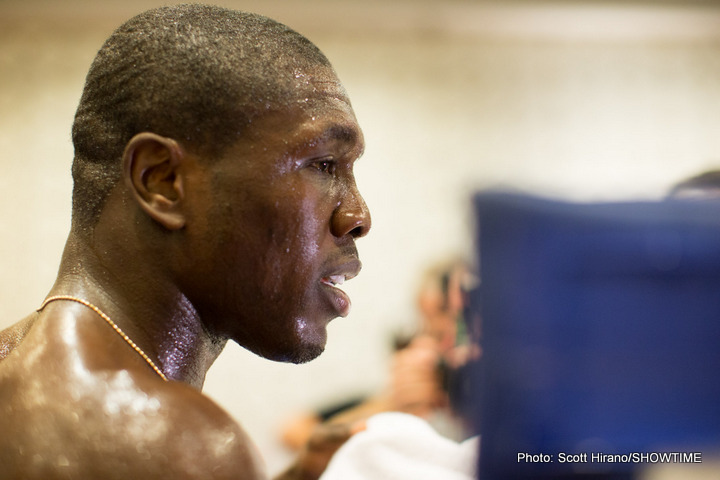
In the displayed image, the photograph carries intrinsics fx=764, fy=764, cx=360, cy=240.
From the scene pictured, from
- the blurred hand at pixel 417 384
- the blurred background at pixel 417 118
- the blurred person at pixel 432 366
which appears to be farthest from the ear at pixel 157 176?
the blurred background at pixel 417 118

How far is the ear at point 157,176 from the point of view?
1.08 meters

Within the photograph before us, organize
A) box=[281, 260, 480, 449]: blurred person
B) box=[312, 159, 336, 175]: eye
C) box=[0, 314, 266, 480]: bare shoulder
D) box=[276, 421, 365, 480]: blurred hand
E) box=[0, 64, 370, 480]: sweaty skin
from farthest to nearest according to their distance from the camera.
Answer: box=[281, 260, 480, 449]: blurred person, box=[276, 421, 365, 480]: blurred hand, box=[312, 159, 336, 175]: eye, box=[0, 64, 370, 480]: sweaty skin, box=[0, 314, 266, 480]: bare shoulder

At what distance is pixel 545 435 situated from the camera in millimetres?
752

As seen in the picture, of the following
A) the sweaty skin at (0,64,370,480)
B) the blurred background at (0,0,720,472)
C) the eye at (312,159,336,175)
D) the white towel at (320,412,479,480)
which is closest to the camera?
the sweaty skin at (0,64,370,480)

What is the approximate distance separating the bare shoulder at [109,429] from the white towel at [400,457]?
0.70 metres

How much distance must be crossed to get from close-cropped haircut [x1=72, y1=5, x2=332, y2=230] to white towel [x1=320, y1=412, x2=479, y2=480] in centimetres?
78

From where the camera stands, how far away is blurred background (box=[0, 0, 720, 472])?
173 inches

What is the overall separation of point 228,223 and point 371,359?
345 centimetres

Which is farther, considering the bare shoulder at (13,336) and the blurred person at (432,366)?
the blurred person at (432,366)

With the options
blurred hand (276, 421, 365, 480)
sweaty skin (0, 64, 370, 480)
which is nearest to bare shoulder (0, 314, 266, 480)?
sweaty skin (0, 64, 370, 480)

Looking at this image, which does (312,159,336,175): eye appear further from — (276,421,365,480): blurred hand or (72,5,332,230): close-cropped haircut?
(276,421,365,480): blurred hand

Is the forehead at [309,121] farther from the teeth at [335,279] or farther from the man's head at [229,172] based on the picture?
the teeth at [335,279]

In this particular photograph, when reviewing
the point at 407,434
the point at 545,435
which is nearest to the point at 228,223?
the point at 545,435

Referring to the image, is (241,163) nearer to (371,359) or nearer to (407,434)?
(407,434)
